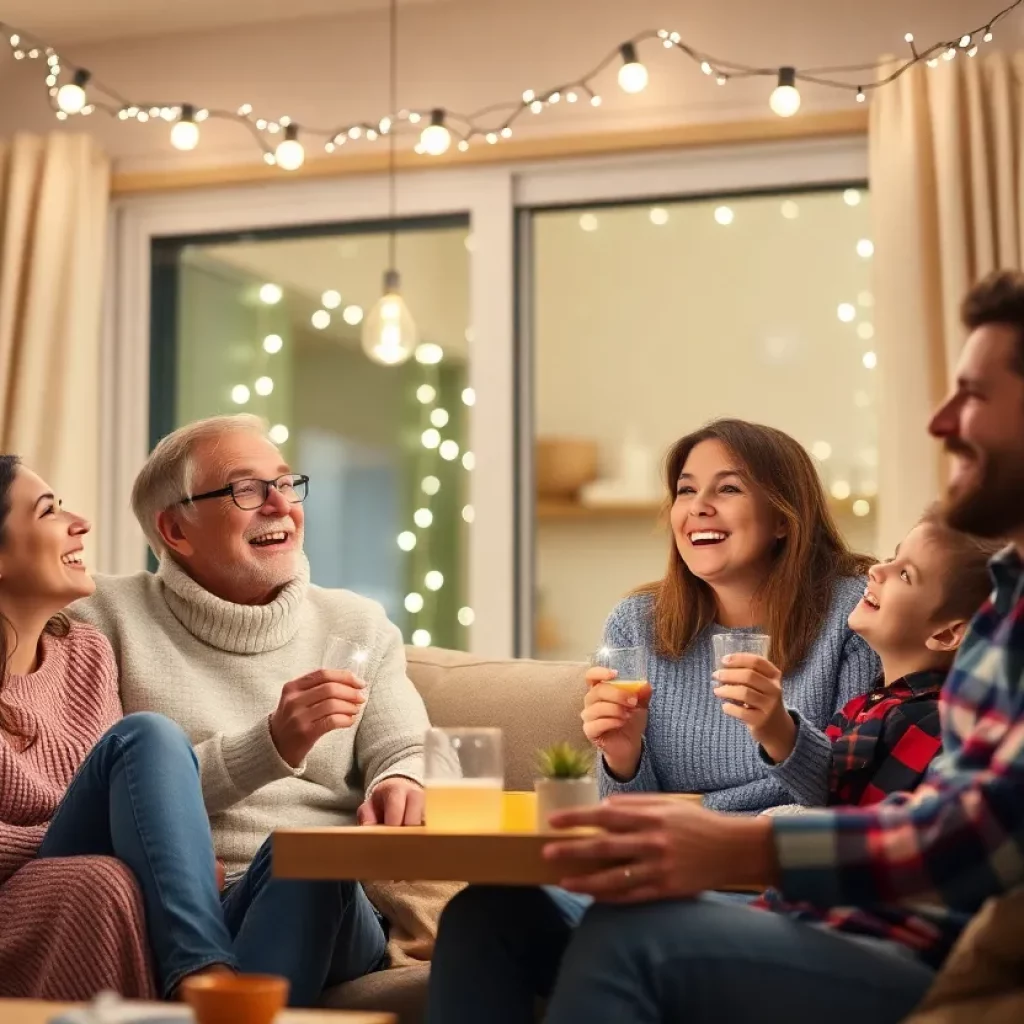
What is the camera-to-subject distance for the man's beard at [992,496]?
1631mm

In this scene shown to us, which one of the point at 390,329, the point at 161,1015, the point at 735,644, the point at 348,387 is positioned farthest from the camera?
the point at 348,387

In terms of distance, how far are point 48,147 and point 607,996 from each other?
13.1 feet

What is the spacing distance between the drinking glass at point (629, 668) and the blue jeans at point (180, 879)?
489 mm

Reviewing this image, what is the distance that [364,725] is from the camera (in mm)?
2822

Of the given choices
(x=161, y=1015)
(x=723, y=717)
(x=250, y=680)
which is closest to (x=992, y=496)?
(x=161, y=1015)

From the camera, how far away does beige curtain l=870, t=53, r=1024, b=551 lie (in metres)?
4.12

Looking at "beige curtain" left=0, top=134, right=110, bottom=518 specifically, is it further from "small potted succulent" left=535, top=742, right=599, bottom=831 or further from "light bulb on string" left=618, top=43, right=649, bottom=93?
"small potted succulent" left=535, top=742, right=599, bottom=831

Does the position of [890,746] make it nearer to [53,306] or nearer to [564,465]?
[564,465]

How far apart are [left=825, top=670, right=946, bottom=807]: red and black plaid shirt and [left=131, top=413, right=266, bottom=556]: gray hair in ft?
4.33

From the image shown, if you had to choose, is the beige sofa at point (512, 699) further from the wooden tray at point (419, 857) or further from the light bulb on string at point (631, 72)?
the light bulb on string at point (631, 72)

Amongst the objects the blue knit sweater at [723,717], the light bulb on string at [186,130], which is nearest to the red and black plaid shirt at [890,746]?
the blue knit sweater at [723,717]

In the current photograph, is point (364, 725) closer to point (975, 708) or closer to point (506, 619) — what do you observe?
point (975, 708)

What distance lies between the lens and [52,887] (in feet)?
7.40

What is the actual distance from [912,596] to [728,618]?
1.81 feet
